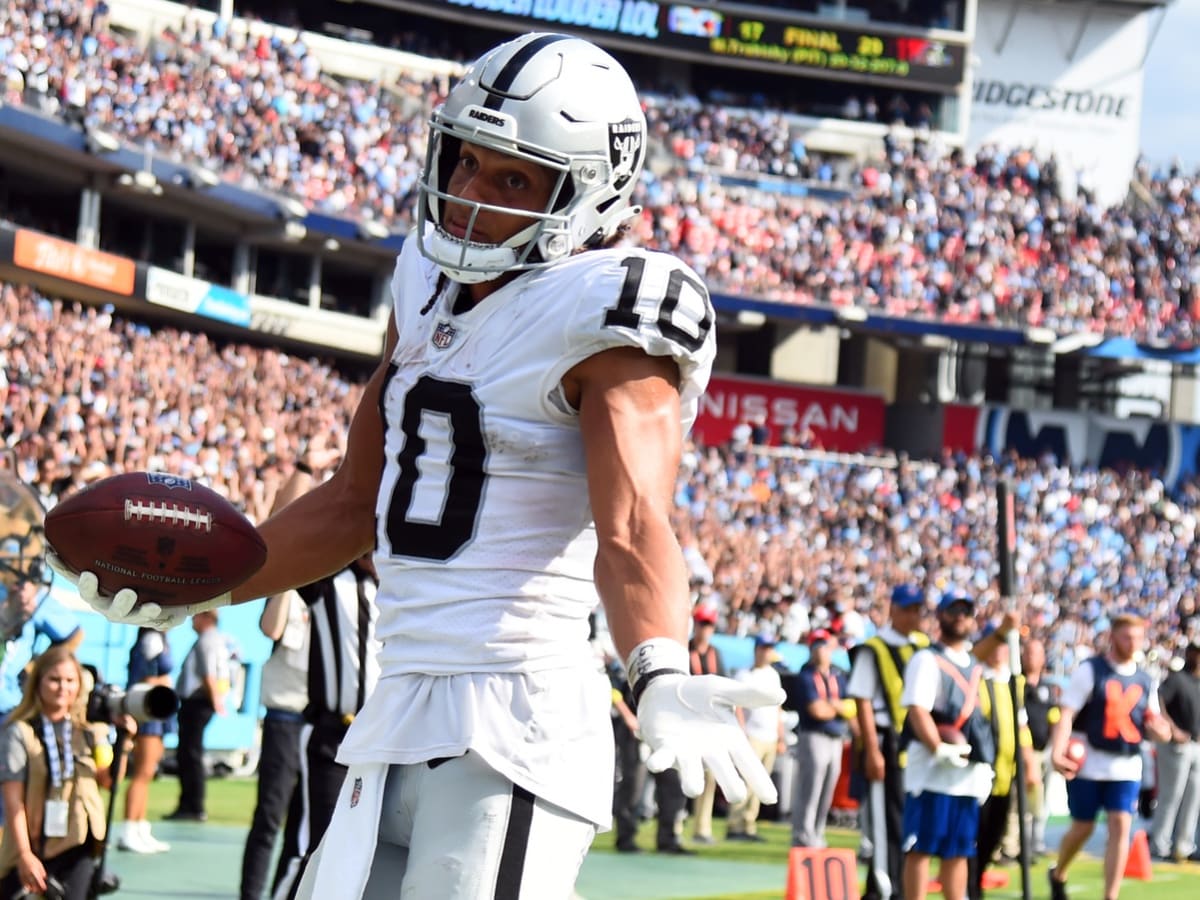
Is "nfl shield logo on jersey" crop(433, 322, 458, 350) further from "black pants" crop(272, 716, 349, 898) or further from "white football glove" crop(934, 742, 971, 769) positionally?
"white football glove" crop(934, 742, 971, 769)

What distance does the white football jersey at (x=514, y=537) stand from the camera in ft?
8.35

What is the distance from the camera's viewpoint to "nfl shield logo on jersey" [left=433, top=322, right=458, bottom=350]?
2.72 m

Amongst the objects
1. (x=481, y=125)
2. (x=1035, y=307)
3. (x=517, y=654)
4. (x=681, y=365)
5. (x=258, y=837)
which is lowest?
(x=258, y=837)

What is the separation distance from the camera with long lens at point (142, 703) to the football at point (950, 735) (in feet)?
14.3

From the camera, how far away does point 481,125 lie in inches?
106

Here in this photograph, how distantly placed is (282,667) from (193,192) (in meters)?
21.9

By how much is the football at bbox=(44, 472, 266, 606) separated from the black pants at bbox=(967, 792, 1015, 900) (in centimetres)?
725

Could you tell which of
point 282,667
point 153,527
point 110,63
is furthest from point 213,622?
point 110,63

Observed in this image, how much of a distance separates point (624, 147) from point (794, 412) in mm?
33535

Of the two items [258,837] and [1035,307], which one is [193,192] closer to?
[1035,307]

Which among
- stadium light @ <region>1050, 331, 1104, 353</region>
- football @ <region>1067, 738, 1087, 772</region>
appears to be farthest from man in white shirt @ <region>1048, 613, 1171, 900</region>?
stadium light @ <region>1050, 331, 1104, 353</region>

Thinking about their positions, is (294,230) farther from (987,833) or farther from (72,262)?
(987,833)

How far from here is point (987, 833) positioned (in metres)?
9.65

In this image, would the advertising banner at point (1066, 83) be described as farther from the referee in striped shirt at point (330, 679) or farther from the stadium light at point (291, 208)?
the referee in striped shirt at point (330, 679)
